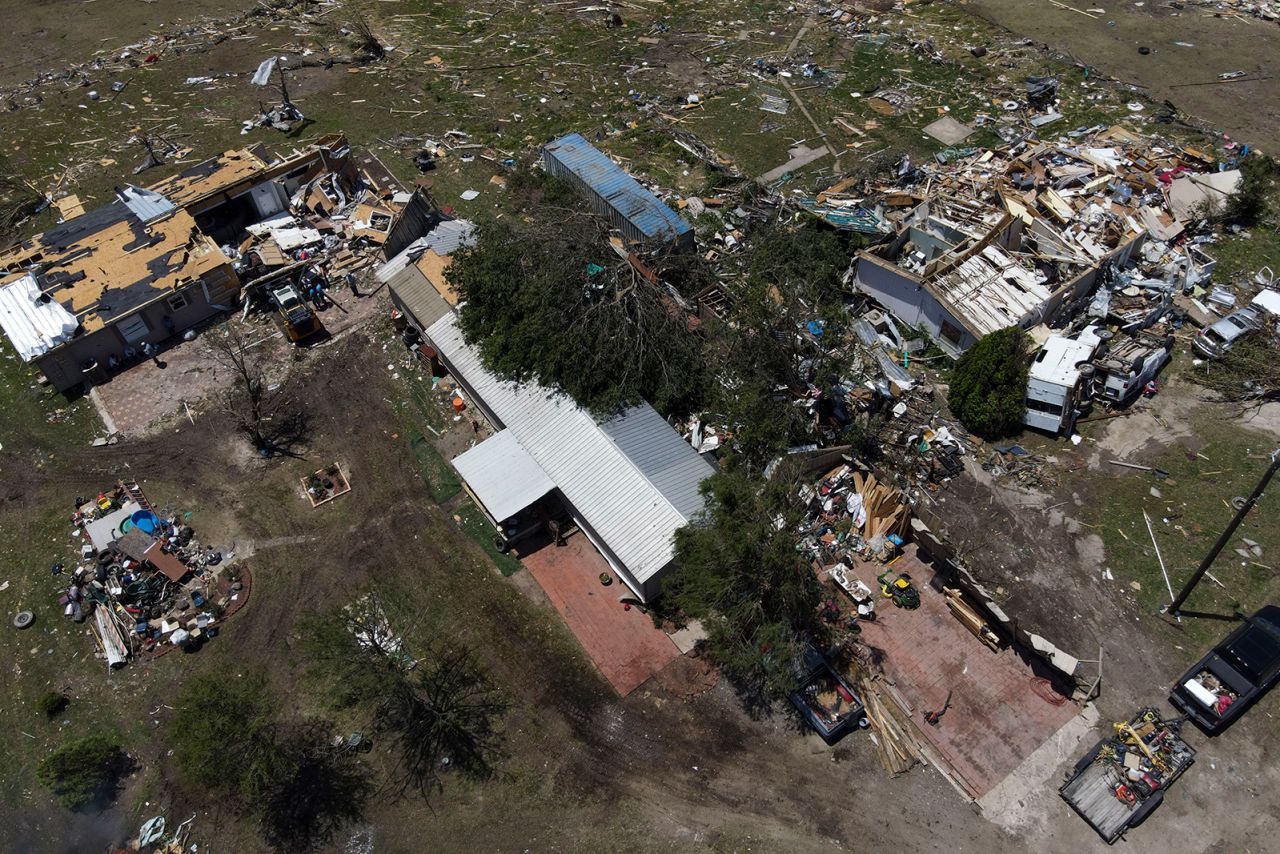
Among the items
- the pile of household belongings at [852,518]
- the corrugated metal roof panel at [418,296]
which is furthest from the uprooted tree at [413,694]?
the corrugated metal roof panel at [418,296]

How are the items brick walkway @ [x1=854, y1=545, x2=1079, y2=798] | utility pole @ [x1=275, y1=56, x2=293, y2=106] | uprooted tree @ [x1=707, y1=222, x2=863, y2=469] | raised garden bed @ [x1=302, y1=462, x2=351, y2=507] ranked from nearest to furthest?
brick walkway @ [x1=854, y1=545, x2=1079, y2=798] < uprooted tree @ [x1=707, y1=222, x2=863, y2=469] < raised garden bed @ [x1=302, y1=462, x2=351, y2=507] < utility pole @ [x1=275, y1=56, x2=293, y2=106]

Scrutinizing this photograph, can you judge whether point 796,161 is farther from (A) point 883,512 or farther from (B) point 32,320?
(B) point 32,320

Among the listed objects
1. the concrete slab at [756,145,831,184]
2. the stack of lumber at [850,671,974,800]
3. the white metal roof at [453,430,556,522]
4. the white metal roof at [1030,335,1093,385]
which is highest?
the concrete slab at [756,145,831,184]

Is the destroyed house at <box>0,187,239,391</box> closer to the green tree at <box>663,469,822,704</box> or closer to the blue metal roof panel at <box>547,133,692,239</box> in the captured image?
the blue metal roof panel at <box>547,133,692,239</box>

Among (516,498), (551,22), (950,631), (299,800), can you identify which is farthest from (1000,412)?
(551,22)

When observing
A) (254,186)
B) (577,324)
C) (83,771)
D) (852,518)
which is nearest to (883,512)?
(852,518)

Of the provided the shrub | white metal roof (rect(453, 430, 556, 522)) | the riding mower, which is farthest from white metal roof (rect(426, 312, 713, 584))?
the shrub

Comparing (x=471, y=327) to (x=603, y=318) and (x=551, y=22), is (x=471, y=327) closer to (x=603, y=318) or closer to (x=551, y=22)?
(x=603, y=318)
